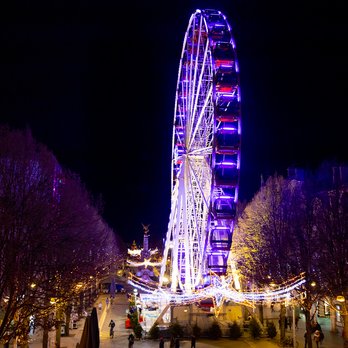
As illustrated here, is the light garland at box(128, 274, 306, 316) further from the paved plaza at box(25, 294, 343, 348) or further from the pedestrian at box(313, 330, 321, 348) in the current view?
the pedestrian at box(313, 330, 321, 348)

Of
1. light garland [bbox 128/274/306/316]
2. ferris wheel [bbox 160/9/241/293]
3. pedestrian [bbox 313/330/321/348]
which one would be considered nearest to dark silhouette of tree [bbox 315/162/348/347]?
pedestrian [bbox 313/330/321/348]

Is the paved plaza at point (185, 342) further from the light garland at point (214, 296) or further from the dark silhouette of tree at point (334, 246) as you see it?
the dark silhouette of tree at point (334, 246)

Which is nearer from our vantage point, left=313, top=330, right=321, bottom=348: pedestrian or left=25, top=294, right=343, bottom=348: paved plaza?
left=313, top=330, right=321, bottom=348: pedestrian

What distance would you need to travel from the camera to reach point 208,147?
37.7 m

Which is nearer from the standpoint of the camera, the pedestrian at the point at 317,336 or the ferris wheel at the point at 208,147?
the pedestrian at the point at 317,336

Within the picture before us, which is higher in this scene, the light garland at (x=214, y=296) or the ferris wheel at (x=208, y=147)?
the ferris wheel at (x=208, y=147)

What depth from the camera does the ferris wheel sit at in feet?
116

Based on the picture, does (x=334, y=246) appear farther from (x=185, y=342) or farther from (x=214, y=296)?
(x=185, y=342)

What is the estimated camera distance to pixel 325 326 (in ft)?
Result: 151

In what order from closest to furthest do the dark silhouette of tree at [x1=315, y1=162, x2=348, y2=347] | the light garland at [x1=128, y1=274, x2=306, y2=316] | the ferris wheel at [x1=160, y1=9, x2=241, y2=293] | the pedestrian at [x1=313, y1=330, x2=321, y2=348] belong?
the dark silhouette of tree at [x1=315, y1=162, x2=348, y2=347] → the pedestrian at [x1=313, y1=330, x2=321, y2=348] → the ferris wheel at [x1=160, y1=9, x2=241, y2=293] → the light garland at [x1=128, y1=274, x2=306, y2=316]

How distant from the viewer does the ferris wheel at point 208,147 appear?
35438 millimetres

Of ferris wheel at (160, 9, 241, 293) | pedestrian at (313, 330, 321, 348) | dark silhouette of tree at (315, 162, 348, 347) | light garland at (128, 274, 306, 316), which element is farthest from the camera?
light garland at (128, 274, 306, 316)

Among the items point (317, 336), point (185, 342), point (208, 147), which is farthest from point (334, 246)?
point (185, 342)

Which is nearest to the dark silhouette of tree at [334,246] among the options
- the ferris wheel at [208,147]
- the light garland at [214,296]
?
the light garland at [214,296]
